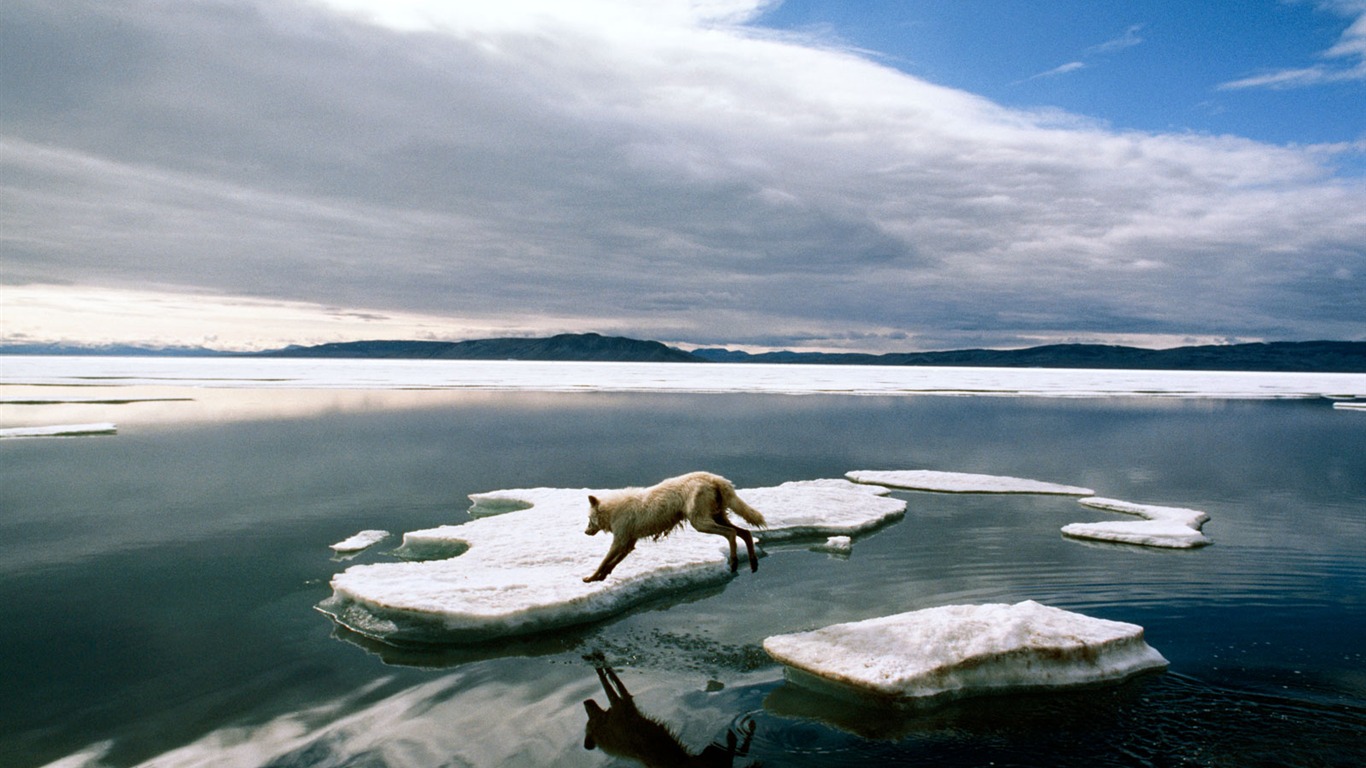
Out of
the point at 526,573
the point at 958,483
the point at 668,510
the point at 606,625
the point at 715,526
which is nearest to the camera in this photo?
the point at 715,526

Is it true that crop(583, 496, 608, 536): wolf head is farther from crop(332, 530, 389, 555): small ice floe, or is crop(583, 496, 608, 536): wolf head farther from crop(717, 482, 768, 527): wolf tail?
crop(332, 530, 389, 555): small ice floe

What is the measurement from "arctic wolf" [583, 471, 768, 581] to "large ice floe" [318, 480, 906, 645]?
81cm

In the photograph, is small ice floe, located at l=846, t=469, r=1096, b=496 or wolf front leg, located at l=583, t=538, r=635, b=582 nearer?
wolf front leg, located at l=583, t=538, r=635, b=582

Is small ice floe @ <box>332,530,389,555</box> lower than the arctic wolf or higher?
lower

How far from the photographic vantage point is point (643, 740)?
22.0ft

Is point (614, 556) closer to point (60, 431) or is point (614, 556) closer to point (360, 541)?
point (360, 541)

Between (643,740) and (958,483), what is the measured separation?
14575 mm

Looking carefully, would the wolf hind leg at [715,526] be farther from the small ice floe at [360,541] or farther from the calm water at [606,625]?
the small ice floe at [360,541]

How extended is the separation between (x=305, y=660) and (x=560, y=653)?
105 inches

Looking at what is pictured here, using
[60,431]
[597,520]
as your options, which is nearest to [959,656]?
[597,520]

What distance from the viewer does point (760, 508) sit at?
15.4 meters

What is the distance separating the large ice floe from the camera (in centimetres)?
909

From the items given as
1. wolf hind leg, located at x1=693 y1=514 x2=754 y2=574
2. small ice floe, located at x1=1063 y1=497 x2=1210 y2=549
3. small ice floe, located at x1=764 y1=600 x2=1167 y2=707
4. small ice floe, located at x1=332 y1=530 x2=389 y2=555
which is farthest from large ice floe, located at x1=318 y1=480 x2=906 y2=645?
small ice floe, located at x1=1063 y1=497 x2=1210 y2=549

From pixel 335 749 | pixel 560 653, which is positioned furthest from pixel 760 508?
pixel 335 749
